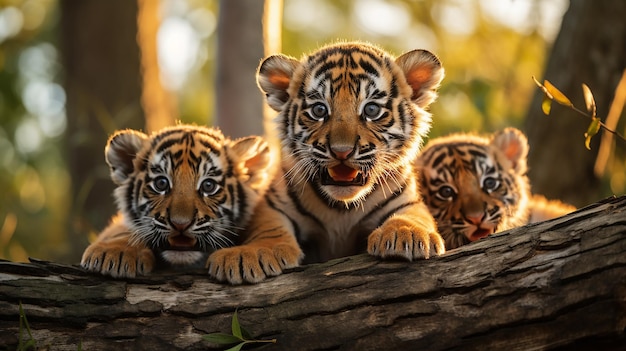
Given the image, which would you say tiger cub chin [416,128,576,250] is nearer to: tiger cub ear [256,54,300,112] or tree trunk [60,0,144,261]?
tiger cub ear [256,54,300,112]

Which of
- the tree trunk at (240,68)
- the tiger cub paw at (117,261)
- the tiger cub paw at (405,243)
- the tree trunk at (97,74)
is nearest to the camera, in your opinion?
the tiger cub paw at (405,243)

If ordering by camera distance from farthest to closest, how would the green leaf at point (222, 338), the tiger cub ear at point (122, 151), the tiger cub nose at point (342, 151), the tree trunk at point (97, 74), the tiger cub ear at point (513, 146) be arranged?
the tree trunk at point (97, 74)
the tiger cub ear at point (513, 146)
the tiger cub ear at point (122, 151)
the tiger cub nose at point (342, 151)
the green leaf at point (222, 338)

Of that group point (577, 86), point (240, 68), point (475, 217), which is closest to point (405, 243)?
point (475, 217)

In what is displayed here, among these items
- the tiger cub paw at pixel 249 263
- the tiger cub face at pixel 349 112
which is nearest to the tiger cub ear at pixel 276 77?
the tiger cub face at pixel 349 112

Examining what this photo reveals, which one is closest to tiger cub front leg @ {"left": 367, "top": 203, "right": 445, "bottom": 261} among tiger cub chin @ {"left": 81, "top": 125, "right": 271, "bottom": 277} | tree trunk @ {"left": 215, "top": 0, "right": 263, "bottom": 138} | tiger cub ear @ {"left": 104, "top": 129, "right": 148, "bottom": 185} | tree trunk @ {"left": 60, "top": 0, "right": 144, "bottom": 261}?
tiger cub chin @ {"left": 81, "top": 125, "right": 271, "bottom": 277}

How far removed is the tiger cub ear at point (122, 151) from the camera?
442 cm

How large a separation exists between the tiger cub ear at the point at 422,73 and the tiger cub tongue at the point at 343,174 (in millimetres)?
812

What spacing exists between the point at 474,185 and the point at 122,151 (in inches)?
85.0

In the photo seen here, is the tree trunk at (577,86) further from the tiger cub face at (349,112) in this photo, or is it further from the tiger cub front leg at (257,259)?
the tiger cub front leg at (257,259)

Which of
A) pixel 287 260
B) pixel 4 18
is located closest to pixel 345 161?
pixel 287 260

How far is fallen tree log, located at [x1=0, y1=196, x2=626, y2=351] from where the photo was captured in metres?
3.08

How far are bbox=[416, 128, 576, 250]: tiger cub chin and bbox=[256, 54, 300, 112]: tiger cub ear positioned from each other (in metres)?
1.06

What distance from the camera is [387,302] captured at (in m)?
3.31

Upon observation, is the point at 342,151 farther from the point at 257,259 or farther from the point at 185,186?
the point at 185,186
